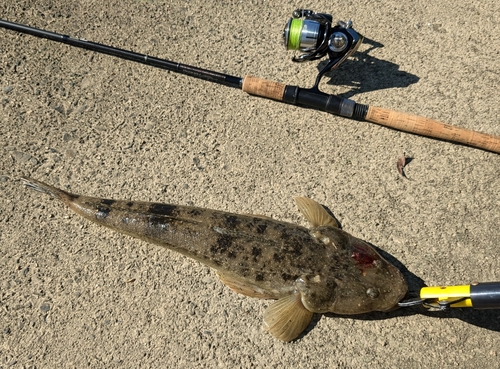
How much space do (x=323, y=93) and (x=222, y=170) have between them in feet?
3.05

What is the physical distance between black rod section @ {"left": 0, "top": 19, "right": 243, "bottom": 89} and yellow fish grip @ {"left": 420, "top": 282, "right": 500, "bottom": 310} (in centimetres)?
197

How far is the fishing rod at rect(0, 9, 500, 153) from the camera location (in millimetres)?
3289

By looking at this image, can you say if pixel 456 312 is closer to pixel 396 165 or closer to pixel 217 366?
pixel 396 165

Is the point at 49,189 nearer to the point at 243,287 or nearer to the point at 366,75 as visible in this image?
the point at 243,287

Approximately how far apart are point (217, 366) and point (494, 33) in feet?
11.1

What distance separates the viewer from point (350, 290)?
2676 millimetres

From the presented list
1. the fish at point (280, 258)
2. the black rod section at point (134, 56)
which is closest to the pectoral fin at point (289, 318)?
the fish at point (280, 258)

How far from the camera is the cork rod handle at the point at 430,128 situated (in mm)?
3248

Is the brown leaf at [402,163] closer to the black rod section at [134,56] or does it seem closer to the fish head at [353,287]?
the fish head at [353,287]

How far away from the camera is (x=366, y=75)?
12.2 feet

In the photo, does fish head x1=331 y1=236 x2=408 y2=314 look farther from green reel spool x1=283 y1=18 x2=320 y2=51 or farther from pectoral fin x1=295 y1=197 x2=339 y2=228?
green reel spool x1=283 y1=18 x2=320 y2=51

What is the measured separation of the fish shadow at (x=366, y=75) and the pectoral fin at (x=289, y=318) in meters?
1.70

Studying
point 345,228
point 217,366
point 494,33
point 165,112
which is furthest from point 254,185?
point 494,33

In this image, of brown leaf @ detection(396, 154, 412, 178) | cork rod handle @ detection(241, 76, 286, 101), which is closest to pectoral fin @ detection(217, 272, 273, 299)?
brown leaf @ detection(396, 154, 412, 178)
